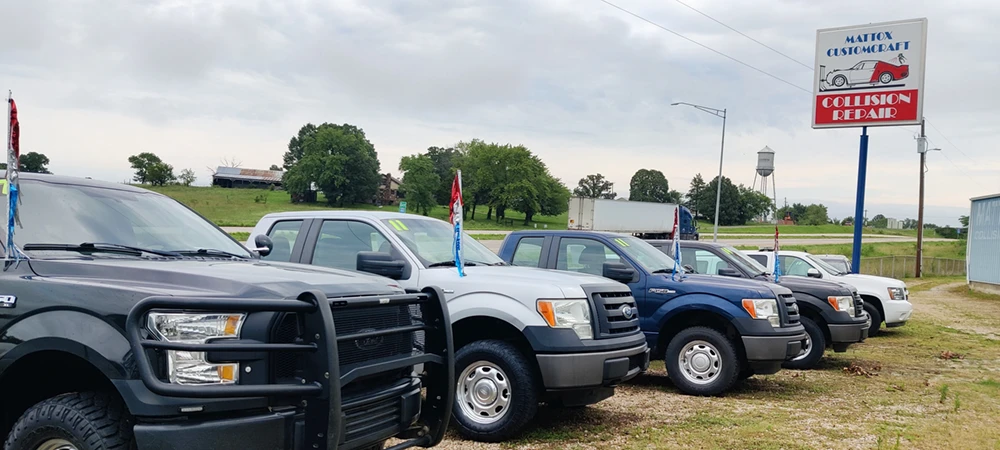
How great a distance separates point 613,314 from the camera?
21.3 feet

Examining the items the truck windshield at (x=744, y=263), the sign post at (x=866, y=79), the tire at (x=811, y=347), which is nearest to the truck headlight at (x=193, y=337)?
the truck windshield at (x=744, y=263)

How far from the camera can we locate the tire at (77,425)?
335 cm

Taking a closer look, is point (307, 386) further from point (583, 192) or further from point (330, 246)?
point (583, 192)

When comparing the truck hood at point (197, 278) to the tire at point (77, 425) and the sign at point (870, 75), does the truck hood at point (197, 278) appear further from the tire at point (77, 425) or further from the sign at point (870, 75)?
the sign at point (870, 75)

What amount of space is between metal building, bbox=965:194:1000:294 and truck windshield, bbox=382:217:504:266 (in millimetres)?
28930

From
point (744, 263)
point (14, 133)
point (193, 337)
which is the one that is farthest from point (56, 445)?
point (744, 263)

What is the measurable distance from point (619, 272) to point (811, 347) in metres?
4.40

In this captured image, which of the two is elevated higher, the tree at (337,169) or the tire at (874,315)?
the tree at (337,169)

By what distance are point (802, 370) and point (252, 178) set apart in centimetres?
9893

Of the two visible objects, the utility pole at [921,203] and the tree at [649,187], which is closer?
the utility pole at [921,203]

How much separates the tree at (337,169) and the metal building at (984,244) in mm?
58326

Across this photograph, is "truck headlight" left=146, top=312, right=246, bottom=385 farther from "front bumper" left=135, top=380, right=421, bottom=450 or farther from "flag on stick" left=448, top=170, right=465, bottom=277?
"flag on stick" left=448, top=170, right=465, bottom=277

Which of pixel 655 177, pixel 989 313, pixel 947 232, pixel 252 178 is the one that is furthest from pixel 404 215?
pixel 655 177

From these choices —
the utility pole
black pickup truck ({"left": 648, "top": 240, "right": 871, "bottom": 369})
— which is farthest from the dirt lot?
the utility pole
